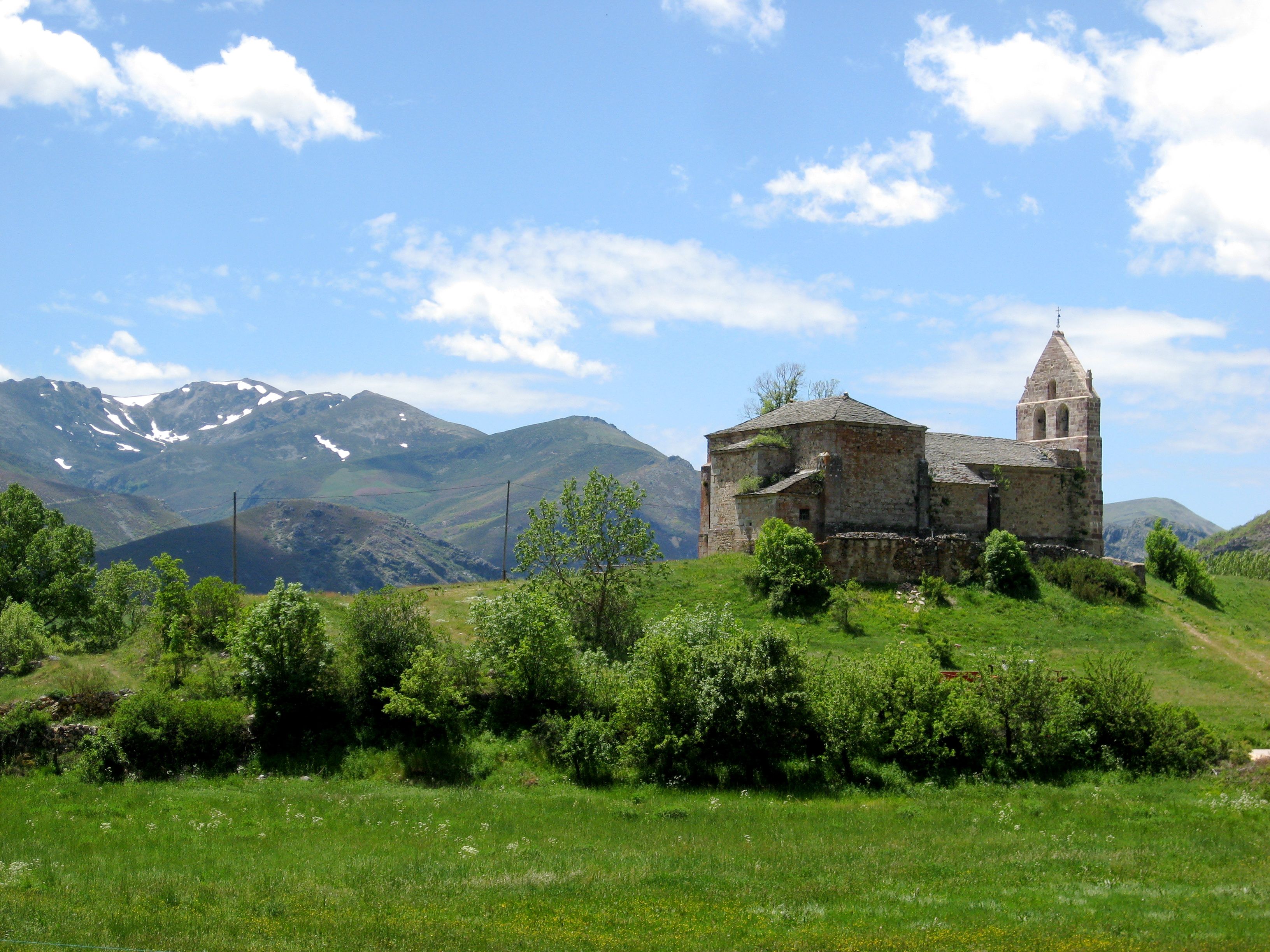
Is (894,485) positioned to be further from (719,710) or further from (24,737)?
(24,737)

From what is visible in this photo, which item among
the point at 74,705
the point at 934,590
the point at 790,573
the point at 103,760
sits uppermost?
the point at 790,573

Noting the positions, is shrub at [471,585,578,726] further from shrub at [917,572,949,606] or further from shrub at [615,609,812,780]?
shrub at [917,572,949,606]

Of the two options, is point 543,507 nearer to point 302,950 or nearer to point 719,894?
point 719,894

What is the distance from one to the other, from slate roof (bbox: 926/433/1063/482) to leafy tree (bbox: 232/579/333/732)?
33.9 metres

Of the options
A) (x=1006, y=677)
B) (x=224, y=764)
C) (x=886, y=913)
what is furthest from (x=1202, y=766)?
(x=224, y=764)

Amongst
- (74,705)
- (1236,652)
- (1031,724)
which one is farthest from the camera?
(1236,652)

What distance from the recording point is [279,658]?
29719 mm

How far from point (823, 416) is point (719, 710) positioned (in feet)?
82.7

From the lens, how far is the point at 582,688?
30.8 m

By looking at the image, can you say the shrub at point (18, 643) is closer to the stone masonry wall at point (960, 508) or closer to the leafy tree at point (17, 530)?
the leafy tree at point (17, 530)

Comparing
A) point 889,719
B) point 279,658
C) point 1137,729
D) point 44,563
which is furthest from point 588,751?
point 44,563

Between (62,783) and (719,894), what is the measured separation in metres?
19.5

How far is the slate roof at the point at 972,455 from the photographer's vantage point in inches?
2072

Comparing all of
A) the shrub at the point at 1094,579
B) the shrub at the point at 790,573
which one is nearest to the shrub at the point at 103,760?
the shrub at the point at 790,573
